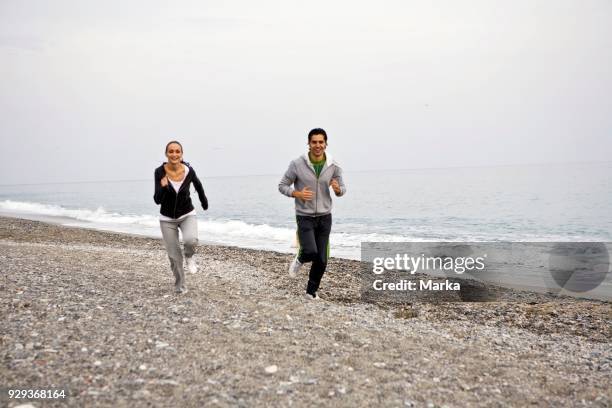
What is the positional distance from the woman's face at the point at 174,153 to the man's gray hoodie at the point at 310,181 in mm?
1575

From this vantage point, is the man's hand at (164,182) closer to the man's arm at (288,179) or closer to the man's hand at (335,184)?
the man's arm at (288,179)

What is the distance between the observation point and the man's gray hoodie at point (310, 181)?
681 cm

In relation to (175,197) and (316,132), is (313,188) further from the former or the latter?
(175,197)

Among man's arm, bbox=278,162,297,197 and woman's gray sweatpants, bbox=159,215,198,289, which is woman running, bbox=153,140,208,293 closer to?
woman's gray sweatpants, bbox=159,215,198,289

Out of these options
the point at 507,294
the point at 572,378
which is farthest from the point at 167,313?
the point at 507,294

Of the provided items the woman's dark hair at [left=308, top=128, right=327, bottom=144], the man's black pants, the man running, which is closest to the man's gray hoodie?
the man running

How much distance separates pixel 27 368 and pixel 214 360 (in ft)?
5.87

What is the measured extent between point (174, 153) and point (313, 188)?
2138mm

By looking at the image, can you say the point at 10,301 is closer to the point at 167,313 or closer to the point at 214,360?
the point at 167,313

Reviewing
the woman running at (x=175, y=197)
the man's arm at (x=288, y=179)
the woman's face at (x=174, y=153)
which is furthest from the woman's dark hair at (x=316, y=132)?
the woman's face at (x=174, y=153)

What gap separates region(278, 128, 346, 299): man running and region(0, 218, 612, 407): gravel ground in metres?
1.13

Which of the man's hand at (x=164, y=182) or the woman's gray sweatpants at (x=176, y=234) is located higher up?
the man's hand at (x=164, y=182)

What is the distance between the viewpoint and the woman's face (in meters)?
6.56

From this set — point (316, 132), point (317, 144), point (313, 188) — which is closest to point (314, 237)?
point (313, 188)
